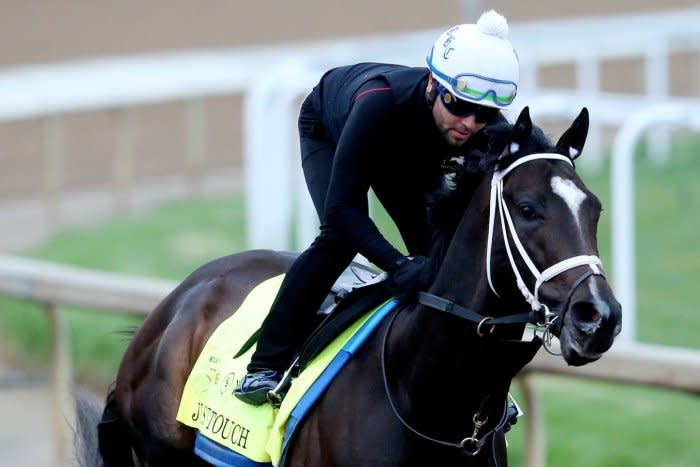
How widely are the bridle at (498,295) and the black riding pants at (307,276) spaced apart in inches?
10.3

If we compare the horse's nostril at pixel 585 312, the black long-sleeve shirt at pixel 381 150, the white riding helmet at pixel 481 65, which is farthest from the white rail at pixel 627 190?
the horse's nostril at pixel 585 312

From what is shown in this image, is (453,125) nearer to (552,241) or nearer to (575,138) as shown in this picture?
(575,138)

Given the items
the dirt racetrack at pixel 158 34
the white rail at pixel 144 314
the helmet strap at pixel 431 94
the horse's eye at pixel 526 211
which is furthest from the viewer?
the dirt racetrack at pixel 158 34

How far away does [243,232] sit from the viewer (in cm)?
1105

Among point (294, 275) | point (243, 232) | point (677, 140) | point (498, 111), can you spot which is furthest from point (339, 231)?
point (677, 140)

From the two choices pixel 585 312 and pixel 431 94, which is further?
pixel 431 94

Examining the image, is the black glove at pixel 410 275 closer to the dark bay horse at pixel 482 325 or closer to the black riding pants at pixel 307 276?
the dark bay horse at pixel 482 325

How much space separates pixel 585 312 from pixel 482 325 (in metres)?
0.40

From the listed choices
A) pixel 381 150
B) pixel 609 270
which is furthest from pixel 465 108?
pixel 609 270

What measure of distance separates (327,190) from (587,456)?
2.43m

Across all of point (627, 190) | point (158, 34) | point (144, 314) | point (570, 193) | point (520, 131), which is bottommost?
point (158, 34)

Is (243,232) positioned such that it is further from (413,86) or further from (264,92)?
(413,86)

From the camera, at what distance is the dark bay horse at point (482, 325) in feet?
12.0

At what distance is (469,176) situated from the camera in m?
4.03
